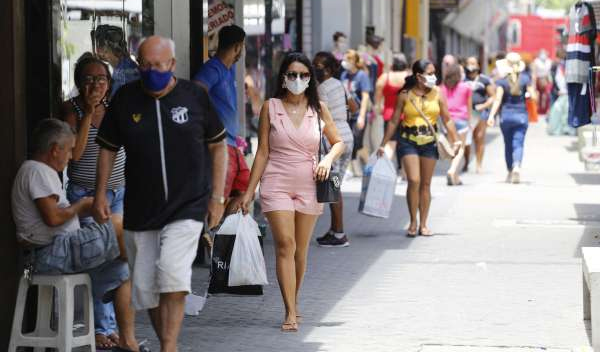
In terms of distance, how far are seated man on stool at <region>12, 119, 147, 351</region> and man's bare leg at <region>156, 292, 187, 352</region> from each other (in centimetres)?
53

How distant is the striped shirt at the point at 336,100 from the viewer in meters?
12.6

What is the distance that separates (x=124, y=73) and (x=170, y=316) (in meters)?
3.45

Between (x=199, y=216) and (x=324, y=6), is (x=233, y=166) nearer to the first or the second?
(x=199, y=216)

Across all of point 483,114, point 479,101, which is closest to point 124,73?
point 483,114

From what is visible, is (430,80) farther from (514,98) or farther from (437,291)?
(514,98)

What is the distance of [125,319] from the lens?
776 centimetres

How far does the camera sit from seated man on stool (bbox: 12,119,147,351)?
24.4ft

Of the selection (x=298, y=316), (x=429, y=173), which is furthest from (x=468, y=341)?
(x=429, y=173)

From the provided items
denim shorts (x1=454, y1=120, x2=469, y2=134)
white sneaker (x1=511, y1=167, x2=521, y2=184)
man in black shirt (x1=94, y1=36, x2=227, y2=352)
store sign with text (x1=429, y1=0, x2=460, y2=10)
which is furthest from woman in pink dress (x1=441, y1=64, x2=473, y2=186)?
store sign with text (x1=429, y1=0, x2=460, y2=10)

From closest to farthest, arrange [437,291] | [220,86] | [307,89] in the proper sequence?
1. [307,89]
2. [437,291]
3. [220,86]

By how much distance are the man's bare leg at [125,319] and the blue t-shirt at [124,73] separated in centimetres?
248

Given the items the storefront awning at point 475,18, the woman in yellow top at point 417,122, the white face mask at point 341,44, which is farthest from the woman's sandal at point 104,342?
the storefront awning at point 475,18

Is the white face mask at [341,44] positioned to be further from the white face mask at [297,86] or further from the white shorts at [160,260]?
the white shorts at [160,260]

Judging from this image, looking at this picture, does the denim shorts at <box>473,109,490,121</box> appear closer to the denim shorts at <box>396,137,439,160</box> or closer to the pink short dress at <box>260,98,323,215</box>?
the denim shorts at <box>396,137,439,160</box>
